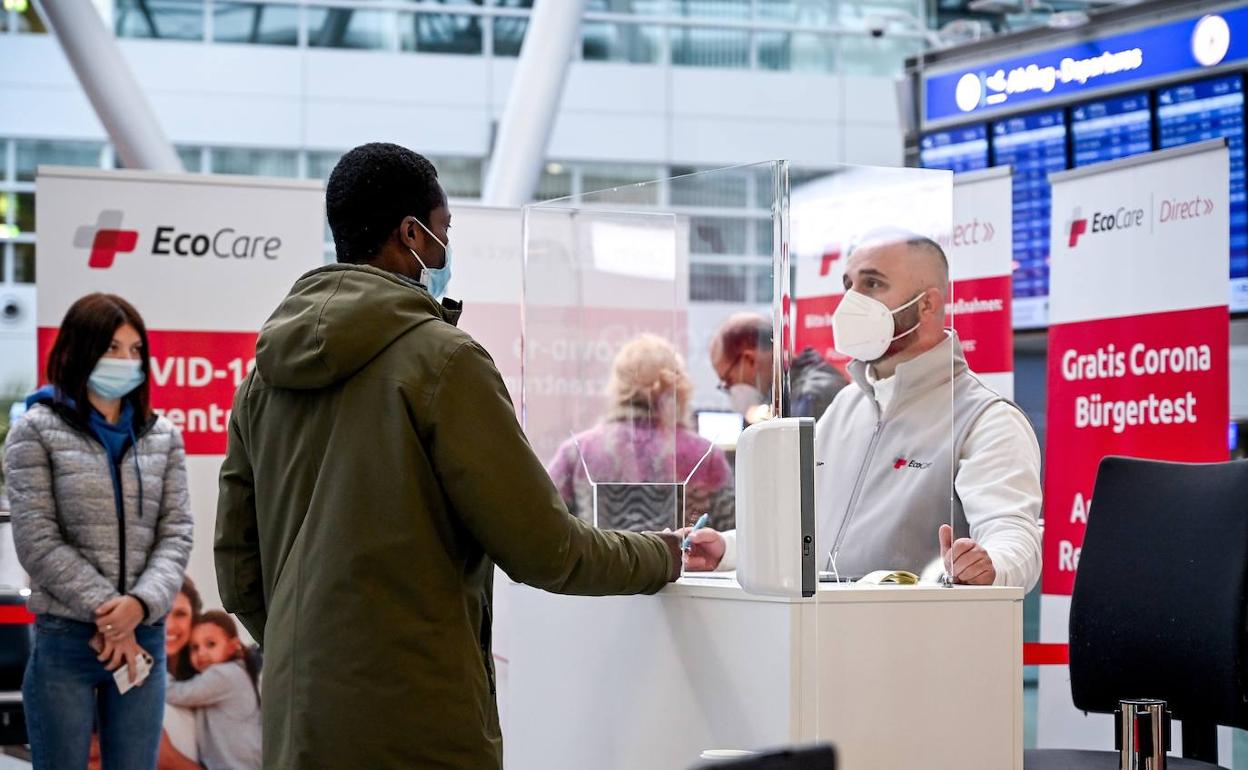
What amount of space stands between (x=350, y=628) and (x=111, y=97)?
5.19m

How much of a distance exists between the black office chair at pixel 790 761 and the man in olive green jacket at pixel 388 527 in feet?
2.57

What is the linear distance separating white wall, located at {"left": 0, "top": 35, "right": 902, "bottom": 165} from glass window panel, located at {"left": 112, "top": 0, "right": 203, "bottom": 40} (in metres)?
0.11

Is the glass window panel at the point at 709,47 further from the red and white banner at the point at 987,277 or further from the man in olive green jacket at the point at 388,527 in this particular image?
the man in olive green jacket at the point at 388,527

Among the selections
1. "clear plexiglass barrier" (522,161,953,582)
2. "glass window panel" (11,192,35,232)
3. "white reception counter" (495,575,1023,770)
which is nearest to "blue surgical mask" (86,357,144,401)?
"clear plexiglass barrier" (522,161,953,582)

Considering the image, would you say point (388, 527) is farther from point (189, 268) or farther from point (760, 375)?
point (189, 268)

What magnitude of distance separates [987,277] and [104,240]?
2.99m

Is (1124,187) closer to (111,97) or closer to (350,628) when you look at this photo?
(350,628)

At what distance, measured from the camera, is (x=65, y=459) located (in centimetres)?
363

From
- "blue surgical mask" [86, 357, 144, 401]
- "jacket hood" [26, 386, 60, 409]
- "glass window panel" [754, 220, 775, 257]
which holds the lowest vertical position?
"jacket hood" [26, 386, 60, 409]

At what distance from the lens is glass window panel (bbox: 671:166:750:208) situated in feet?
7.80

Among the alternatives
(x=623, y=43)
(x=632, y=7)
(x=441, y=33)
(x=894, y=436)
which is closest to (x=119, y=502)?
(x=894, y=436)

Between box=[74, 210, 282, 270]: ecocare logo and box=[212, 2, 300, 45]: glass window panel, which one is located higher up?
box=[212, 2, 300, 45]: glass window panel

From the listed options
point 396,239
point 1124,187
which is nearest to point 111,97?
point 1124,187

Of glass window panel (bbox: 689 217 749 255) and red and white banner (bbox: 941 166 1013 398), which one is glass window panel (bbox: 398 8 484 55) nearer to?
red and white banner (bbox: 941 166 1013 398)
